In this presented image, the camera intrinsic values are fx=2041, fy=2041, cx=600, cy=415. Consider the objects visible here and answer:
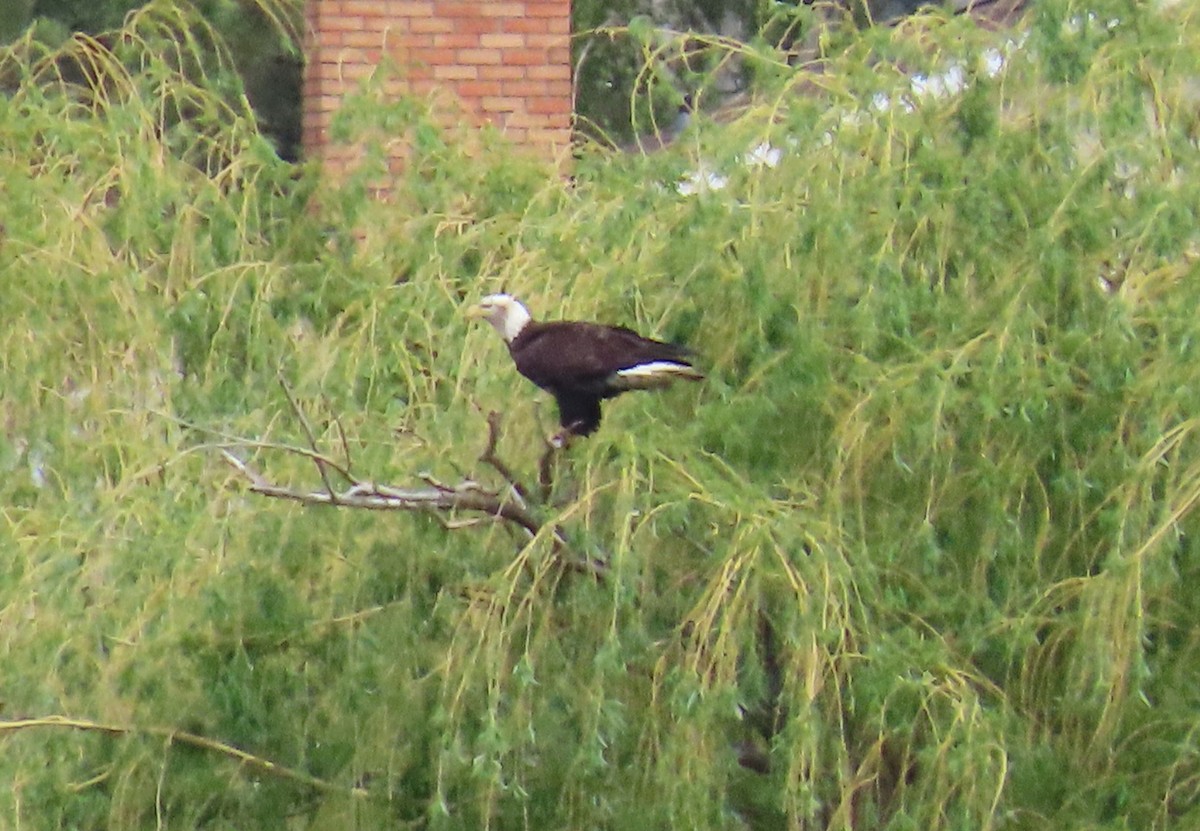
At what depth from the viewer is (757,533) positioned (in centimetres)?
327

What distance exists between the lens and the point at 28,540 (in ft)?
13.1

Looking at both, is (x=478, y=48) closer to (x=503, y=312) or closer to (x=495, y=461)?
(x=503, y=312)

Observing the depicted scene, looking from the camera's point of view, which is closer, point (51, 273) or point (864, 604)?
point (864, 604)

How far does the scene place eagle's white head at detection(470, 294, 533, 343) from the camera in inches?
165

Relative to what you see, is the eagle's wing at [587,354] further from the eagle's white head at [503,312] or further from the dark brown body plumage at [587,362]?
the eagle's white head at [503,312]

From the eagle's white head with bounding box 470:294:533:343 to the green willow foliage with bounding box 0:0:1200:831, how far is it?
0.06 meters

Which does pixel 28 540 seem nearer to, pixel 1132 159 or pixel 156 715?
pixel 156 715

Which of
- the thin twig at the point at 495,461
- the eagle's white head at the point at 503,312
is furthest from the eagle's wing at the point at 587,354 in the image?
the thin twig at the point at 495,461

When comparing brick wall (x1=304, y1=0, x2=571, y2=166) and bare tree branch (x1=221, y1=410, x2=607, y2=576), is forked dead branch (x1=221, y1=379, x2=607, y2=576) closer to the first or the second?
bare tree branch (x1=221, y1=410, x2=607, y2=576)

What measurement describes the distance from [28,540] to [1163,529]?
2151mm

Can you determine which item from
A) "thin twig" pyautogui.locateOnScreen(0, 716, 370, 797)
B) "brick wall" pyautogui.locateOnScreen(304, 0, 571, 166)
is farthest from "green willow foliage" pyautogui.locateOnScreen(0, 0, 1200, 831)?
"brick wall" pyautogui.locateOnScreen(304, 0, 571, 166)

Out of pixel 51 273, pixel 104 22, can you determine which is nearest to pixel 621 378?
pixel 51 273

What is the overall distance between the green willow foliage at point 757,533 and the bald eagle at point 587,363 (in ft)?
0.23

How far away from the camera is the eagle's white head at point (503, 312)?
4.19 meters
